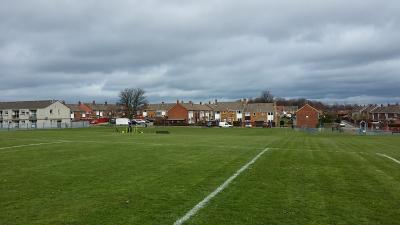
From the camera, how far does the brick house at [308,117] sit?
130875 millimetres

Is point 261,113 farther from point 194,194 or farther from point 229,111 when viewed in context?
point 194,194

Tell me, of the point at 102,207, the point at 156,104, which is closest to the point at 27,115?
the point at 156,104

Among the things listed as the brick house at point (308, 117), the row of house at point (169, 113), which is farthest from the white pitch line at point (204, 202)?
the brick house at point (308, 117)

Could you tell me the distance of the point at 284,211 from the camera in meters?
9.53

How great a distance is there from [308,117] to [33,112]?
3452 inches

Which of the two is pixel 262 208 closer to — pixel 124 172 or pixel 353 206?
pixel 353 206

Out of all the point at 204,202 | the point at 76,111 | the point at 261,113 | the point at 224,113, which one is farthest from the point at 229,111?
the point at 204,202

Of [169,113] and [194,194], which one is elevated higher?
[169,113]

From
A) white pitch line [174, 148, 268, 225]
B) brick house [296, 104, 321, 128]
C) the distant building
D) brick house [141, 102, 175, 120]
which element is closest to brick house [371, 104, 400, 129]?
brick house [296, 104, 321, 128]

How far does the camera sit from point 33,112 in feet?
439

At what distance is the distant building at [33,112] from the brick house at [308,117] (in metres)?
73.9

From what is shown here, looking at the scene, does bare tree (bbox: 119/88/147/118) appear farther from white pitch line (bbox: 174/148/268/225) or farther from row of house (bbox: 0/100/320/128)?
white pitch line (bbox: 174/148/268/225)

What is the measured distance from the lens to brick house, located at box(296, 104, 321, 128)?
131 m

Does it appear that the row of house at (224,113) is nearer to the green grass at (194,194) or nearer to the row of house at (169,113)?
the row of house at (169,113)
